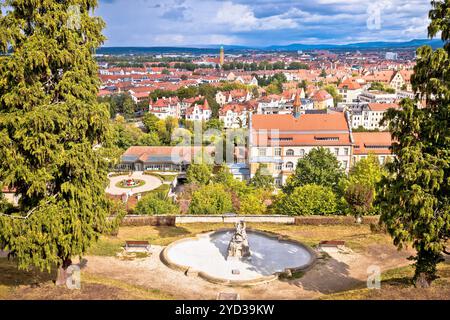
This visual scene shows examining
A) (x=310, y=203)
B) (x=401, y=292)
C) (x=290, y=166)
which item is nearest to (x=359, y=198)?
(x=310, y=203)

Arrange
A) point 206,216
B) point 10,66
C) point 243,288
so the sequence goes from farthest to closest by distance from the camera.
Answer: point 206,216 → point 243,288 → point 10,66

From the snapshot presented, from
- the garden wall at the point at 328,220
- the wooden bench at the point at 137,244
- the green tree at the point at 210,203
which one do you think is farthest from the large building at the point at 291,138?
the wooden bench at the point at 137,244

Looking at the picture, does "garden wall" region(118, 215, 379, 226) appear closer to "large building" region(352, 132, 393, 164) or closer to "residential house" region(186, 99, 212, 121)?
"large building" region(352, 132, 393, 164)

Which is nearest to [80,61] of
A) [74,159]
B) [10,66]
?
[10,66]

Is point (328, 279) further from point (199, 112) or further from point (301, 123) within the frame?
point (199, 112)

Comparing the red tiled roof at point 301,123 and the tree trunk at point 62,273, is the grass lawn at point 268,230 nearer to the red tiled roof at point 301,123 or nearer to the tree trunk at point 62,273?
the tree trunk at point 62,273

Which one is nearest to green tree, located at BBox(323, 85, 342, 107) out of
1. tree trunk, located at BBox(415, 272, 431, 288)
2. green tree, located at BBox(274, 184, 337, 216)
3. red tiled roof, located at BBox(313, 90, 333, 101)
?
red tiled roof, located at BBox(313, 90, 333, 101)
